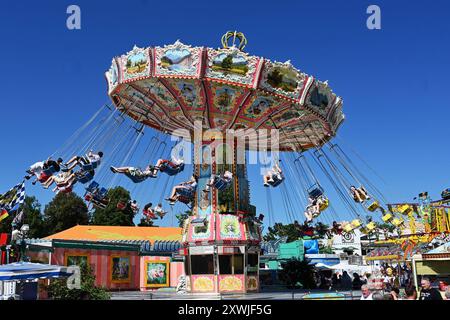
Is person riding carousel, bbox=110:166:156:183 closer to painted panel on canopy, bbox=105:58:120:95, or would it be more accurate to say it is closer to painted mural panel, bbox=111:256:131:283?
painted panel on canopy, bbox=105:58:120:95

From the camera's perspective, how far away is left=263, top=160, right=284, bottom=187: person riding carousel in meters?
18.6

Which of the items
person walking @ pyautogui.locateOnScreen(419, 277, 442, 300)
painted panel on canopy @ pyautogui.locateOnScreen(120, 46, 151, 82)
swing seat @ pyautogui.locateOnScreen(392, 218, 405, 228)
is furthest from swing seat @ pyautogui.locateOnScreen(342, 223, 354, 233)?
person walking @ pyautogui.locateOnScreen(419, 277, 442, 300)

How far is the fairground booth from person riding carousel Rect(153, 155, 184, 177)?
614 cm

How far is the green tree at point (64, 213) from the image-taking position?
173ft

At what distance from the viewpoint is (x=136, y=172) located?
17.2 meters

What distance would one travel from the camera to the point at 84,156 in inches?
639

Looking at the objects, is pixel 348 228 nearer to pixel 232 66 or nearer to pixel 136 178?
pixel 232 66

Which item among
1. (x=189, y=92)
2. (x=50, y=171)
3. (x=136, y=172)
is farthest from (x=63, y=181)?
(x=189, y=92)

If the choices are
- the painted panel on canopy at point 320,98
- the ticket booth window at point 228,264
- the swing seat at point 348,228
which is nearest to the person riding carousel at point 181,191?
the ticket booth window at point 228,264

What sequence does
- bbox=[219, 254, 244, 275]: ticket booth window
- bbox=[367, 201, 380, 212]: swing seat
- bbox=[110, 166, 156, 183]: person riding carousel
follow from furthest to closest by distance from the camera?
1. bbox=[219, 254, 244, 275]: ticket booth window
2. bbox=[367, 201, 380, 212]: swing seat
3. bbox=[110, 166, 156, 183]: person riding carousel

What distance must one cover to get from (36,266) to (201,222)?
949 centimetres
